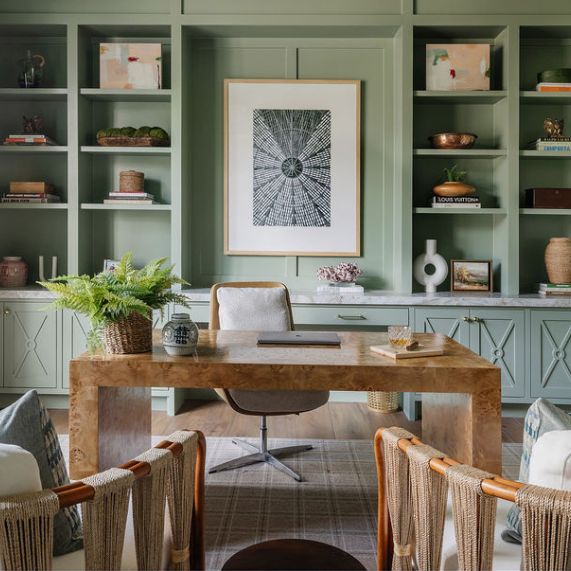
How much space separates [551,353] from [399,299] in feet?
3.45

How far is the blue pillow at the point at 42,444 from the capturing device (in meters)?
1.21

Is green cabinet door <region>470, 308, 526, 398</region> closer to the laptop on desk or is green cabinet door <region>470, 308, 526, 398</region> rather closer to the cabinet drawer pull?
the cabinet drawer pull

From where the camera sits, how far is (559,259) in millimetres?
4012

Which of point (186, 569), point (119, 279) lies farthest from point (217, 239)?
point (186, 569)

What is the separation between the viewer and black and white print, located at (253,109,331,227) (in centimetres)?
425

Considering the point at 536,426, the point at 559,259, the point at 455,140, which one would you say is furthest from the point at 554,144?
the point at 536,426

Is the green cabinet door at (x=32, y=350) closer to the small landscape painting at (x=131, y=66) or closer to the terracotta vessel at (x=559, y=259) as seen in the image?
the small landscape painting at (x=131, y=66)

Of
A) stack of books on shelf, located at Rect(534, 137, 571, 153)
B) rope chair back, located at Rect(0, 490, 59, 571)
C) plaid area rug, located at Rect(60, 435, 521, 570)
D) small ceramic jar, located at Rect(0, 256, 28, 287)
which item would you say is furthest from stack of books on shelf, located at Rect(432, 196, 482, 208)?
rope chair back, located at Rect(0, 490, 59, 571)

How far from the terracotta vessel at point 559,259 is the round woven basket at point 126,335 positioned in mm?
3064

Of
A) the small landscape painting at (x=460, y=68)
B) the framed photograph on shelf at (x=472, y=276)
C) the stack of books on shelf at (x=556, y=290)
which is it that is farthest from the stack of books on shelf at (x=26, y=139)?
the stack of books on shelf at (x=556, y=290)

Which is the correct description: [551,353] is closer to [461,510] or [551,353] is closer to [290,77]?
[290,77]

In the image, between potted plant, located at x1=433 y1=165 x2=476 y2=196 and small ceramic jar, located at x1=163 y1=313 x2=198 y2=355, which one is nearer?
small ceramic jar, located at x1=163 y1=313 x2=198 y2=355

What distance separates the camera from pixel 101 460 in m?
2.03

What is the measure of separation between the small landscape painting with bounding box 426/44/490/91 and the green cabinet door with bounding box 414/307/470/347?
1573 mm
